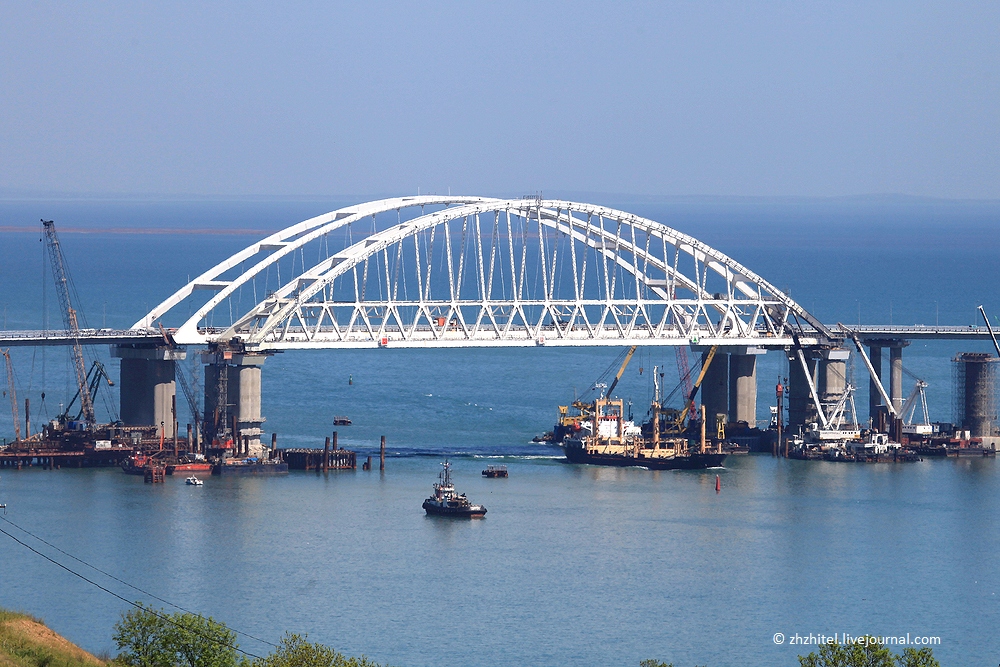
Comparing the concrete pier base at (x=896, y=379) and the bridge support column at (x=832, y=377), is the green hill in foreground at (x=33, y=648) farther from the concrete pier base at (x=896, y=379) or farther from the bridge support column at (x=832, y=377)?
the concrete pier base at (x=896, y=379)

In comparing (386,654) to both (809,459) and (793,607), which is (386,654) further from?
(809,459)

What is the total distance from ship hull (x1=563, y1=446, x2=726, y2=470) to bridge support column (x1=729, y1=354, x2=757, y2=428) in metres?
13.7

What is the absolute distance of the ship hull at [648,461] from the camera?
124625mm

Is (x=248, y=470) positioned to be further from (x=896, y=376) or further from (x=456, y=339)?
(x=896, y=376)

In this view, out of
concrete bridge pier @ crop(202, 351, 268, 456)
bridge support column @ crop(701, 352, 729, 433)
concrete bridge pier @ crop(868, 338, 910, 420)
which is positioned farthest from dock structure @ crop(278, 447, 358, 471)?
concrete bridge pier @ crop(868, 338, 910, 420)

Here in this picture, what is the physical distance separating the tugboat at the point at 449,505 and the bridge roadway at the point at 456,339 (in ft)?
70.5

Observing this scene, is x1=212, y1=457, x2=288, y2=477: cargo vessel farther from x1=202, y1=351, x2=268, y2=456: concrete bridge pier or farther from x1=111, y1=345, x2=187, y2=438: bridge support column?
x1=111, y1=345, x2=187, y2=438: bridge support column

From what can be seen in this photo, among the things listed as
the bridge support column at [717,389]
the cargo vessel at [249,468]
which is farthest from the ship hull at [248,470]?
the bridge support column at [717,389]

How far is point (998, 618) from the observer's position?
83562mm

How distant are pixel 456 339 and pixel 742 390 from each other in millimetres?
22655

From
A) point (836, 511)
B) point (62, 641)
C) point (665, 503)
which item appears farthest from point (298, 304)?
point (62, 641)

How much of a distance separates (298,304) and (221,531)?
27535mm

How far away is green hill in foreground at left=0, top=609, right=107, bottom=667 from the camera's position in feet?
196

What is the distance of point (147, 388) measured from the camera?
4884 inches
